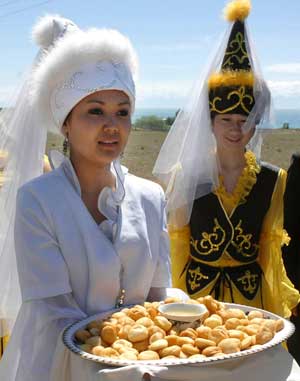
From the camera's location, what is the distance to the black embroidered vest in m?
2.78

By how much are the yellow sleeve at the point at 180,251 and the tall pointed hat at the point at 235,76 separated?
574mm

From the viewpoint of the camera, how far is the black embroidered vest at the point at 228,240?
9.12ft

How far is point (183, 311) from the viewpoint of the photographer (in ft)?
5.08

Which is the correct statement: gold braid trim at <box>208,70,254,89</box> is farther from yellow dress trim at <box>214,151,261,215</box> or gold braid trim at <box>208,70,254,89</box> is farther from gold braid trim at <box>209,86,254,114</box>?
yellow dress trim at <box>214,151,261,215</box>

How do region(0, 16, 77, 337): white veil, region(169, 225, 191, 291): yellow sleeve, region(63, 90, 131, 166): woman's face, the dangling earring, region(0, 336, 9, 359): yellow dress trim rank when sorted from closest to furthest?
1. region(63, 90, 131, 166): woman's face
2. the dangling earring
3. region(0, 16, 77, 337): white veil
4. region(0, 336, 9, 359): yellow dress trim
5. region(169, 225, 191, 291): yellow sleeve

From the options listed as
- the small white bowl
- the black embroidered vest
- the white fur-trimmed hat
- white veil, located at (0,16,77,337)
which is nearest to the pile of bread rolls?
the small white bowl

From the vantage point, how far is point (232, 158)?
2914mm

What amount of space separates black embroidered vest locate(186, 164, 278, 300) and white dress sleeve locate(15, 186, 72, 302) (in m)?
1.29

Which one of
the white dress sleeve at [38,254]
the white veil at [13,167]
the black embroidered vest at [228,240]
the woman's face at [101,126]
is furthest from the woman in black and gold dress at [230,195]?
the white dress sleeve at [38,254]

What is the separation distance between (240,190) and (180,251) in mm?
401

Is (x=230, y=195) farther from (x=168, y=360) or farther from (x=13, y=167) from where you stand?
(x=168, y=360)

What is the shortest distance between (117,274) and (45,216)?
0.83ft

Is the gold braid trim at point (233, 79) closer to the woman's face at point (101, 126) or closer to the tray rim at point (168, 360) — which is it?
the woman's face at point (101, 126)

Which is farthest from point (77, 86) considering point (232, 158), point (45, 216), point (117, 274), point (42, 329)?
point (232, 158)
